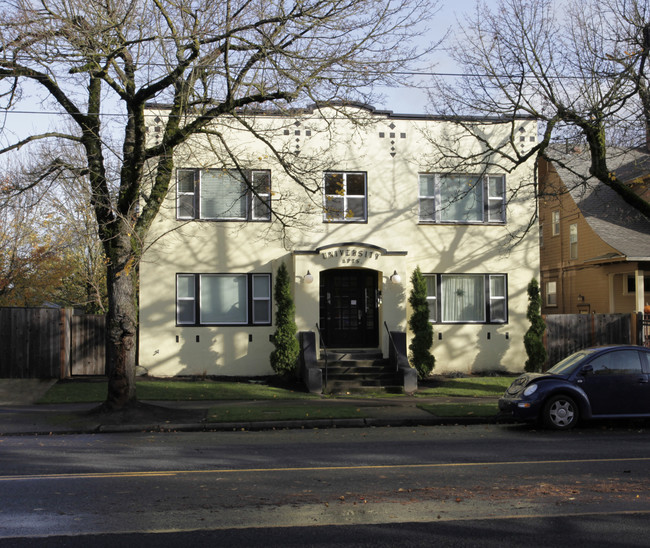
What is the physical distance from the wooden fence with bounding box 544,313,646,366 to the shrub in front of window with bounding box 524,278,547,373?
47cm

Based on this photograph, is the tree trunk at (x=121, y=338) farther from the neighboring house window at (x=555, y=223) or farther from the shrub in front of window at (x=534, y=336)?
the neighboring house window at (x=555, y=223)

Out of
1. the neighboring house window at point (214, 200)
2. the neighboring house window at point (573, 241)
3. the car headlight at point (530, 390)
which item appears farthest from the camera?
the neighboring house window at point (573, 241)

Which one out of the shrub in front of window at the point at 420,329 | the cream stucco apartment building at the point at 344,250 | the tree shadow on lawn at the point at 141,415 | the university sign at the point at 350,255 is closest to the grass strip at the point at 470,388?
the shrub in front of window at the point at 420,329

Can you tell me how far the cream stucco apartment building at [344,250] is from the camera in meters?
19.3

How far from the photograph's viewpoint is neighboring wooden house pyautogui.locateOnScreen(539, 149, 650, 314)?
23.3m

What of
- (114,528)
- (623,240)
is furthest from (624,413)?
(623,240)

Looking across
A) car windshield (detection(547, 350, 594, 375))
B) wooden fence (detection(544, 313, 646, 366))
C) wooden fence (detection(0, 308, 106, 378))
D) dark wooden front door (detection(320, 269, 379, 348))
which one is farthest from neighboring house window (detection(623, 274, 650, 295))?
wooden fence (detection(0, 308, 106, 378))

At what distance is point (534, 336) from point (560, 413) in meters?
8.28

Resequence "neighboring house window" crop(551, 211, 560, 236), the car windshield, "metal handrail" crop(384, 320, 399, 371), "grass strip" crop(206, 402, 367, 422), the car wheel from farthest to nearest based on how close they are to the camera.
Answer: "neighboring house window" crop(551, 211, 560, 236)
"metal handrail" crop(384, 320, 399, 371)
"grass strip" crop(206, 402, 367, 422)
the car windshield
the car wheel

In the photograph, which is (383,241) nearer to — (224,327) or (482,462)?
(224,327)

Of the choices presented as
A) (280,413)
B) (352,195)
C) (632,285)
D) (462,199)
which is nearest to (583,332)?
(462,199)

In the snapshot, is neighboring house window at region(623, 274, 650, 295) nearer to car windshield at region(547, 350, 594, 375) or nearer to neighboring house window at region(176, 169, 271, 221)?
car windshield at region(547, 350, 594, 375)

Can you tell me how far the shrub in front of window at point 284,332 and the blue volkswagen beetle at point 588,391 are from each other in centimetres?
736

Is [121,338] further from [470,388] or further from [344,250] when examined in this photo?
[470,388]
